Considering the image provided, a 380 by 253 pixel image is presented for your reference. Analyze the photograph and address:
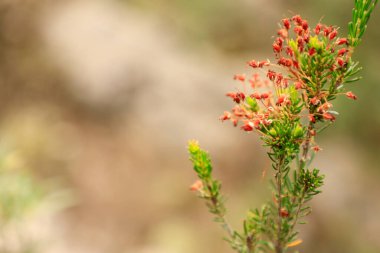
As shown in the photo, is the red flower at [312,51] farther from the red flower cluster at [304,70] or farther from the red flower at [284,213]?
the red flower at [284,213]

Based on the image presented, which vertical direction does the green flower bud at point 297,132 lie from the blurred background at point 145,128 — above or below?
below

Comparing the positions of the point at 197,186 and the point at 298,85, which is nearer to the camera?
the point at 298,85

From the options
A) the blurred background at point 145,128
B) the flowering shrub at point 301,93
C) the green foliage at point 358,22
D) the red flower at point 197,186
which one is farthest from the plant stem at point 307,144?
the blurred background at point 145,128

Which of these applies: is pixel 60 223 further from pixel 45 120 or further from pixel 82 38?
pixel 82 38

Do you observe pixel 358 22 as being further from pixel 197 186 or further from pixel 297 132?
pixel 197 186

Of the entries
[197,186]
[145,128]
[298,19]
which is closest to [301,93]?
[298,19]

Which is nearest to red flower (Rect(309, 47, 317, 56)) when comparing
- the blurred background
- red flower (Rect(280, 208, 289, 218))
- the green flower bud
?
the green flower bud

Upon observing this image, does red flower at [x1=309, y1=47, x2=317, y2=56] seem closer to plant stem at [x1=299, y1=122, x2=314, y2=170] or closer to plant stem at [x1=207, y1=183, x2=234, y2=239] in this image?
plant stem at [x1=299, y1=122, x2=314, y2=170]

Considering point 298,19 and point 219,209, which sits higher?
point 298,19
